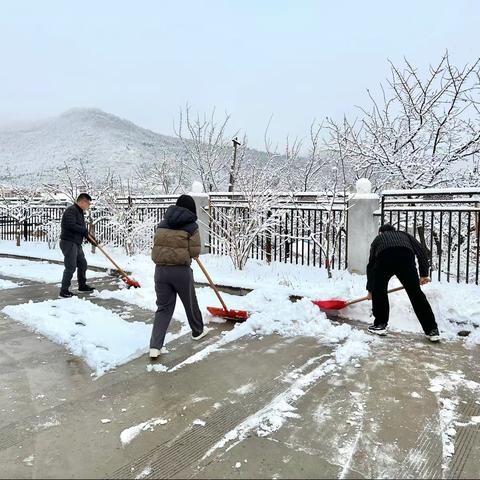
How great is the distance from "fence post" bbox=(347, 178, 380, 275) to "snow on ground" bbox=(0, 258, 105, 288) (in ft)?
18.7

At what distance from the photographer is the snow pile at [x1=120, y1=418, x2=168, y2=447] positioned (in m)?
3.00

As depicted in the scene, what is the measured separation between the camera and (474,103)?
32.9ft

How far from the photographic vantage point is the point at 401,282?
5520 mm

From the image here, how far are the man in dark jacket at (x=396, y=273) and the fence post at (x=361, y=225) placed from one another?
2.59 m

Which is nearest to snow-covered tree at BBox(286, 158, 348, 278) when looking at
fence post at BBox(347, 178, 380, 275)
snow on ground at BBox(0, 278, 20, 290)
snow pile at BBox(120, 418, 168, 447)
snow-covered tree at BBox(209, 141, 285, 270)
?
fence post at BBox(347, 178, 380, 275)

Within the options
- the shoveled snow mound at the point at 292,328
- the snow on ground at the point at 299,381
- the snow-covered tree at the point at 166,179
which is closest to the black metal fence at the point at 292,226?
the shoveled snow mound at the point at 292,328

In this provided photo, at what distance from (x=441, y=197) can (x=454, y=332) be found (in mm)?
3558

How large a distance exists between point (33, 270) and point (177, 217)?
7417 mm

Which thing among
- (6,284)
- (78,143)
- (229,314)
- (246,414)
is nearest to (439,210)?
(229,314)

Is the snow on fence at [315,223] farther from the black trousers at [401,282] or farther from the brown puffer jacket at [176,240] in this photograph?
the brown puffer jacket at [176,240]

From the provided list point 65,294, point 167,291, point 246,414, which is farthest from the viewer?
point 65,294

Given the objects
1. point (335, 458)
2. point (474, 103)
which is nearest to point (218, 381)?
point (335, 458)

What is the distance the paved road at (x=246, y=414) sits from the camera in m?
2.70

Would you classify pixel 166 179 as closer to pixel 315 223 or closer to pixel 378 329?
pixel 315 223
